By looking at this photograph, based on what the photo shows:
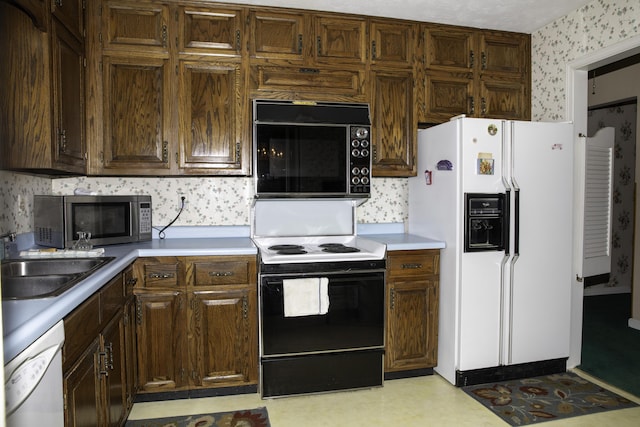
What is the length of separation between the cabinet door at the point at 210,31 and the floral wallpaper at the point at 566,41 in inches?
85.5

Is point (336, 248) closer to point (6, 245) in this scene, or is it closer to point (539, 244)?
point (539, 244)

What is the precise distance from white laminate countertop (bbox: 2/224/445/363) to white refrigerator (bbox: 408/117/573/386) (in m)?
0.29

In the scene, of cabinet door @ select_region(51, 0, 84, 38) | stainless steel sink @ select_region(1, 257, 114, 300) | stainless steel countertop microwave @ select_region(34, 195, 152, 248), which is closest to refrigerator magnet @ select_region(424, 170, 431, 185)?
stainless steel countertop microwave @ select_region(34, 195, 152, 248)

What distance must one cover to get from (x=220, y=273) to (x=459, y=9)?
230cm

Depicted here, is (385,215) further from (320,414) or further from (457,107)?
(320,414)

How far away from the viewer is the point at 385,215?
337cm

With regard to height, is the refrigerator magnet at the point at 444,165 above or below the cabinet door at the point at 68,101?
below

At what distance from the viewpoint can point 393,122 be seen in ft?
9.82

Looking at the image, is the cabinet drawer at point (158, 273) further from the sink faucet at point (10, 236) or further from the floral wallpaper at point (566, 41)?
the floral wallpaper at point (566, 41)

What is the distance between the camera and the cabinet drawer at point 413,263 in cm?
275

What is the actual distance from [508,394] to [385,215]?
1.46m

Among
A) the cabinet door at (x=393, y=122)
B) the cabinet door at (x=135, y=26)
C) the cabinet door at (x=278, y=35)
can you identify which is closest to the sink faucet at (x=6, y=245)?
the cabinet door at (x=135, y=26)

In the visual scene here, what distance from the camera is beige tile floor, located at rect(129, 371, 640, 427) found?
2285 mm

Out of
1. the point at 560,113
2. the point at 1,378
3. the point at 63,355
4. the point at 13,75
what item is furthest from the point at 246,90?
the point at 1,378
